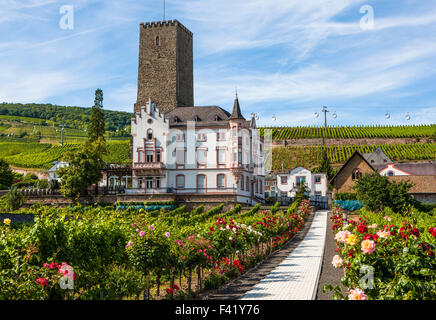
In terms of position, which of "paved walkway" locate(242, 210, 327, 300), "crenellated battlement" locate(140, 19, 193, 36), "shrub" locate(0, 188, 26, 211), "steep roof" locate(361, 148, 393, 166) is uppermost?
"crenellated battlement" locate(140, 19, 193, 36)

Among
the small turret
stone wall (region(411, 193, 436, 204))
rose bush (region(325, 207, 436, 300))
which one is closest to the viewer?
rose bush (region(325, 207, 436, 300))

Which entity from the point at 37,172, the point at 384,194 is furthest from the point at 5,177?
the point at 384,194

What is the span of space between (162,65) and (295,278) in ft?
196

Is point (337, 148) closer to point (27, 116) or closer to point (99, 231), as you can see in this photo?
point (99, 231)

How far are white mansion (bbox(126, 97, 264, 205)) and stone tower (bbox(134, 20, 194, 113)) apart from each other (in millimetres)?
11739

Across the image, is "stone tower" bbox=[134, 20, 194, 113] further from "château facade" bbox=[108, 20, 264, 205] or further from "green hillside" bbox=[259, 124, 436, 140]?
"green hillside" bbox=[259, 124, 436, 140]

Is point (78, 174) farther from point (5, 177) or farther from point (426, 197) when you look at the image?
point (426, 197)

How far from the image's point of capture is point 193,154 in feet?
196

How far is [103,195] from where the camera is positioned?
194 ft

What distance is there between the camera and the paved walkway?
47.4 feet

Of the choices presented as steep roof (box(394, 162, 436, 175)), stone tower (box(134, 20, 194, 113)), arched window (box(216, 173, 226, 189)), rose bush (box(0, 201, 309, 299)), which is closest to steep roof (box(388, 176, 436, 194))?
steep roof (box(394, 162, 436, 175))

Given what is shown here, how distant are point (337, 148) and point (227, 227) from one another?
10409 cm

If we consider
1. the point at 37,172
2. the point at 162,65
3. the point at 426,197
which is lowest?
the point at 426,197
